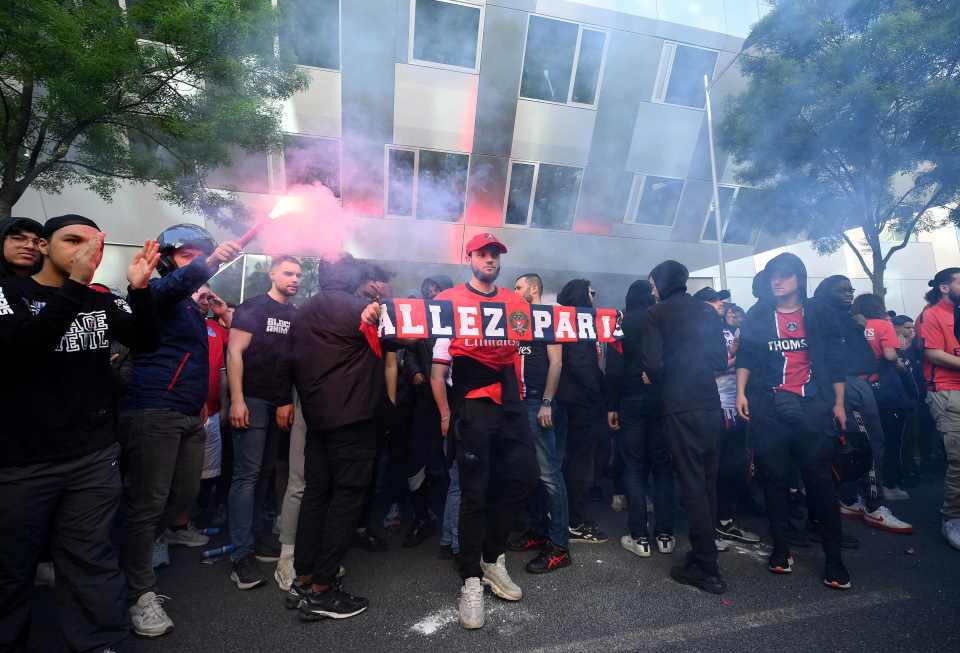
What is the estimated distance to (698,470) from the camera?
279 cm

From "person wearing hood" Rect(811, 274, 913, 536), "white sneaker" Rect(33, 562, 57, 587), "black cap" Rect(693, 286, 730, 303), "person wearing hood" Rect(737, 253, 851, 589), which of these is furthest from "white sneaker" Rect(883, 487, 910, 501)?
"white sneaker" Rect(33, 562, 57, 587)

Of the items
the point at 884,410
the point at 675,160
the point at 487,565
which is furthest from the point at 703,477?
the point at 675,160

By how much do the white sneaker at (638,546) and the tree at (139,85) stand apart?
604 centimetres

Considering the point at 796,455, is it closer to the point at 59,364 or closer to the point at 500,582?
the point at 500,582

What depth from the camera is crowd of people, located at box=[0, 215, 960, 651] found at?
5.65 feet

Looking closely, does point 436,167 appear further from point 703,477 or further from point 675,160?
point 703,477

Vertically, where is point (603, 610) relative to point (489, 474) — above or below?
below

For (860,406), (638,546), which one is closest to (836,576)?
(638,546)

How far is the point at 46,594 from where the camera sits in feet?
8.23

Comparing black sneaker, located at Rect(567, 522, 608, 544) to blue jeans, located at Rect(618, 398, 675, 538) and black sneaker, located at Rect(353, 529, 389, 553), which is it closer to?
blue jeans, located at Rect(618, 398, 675, 538)

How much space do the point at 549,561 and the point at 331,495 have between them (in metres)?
1.31

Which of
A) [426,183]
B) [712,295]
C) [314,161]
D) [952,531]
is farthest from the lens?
[426,183]

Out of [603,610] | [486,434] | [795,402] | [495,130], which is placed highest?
[495,130]

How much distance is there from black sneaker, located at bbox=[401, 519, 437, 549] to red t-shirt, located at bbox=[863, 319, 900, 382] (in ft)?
13.3
